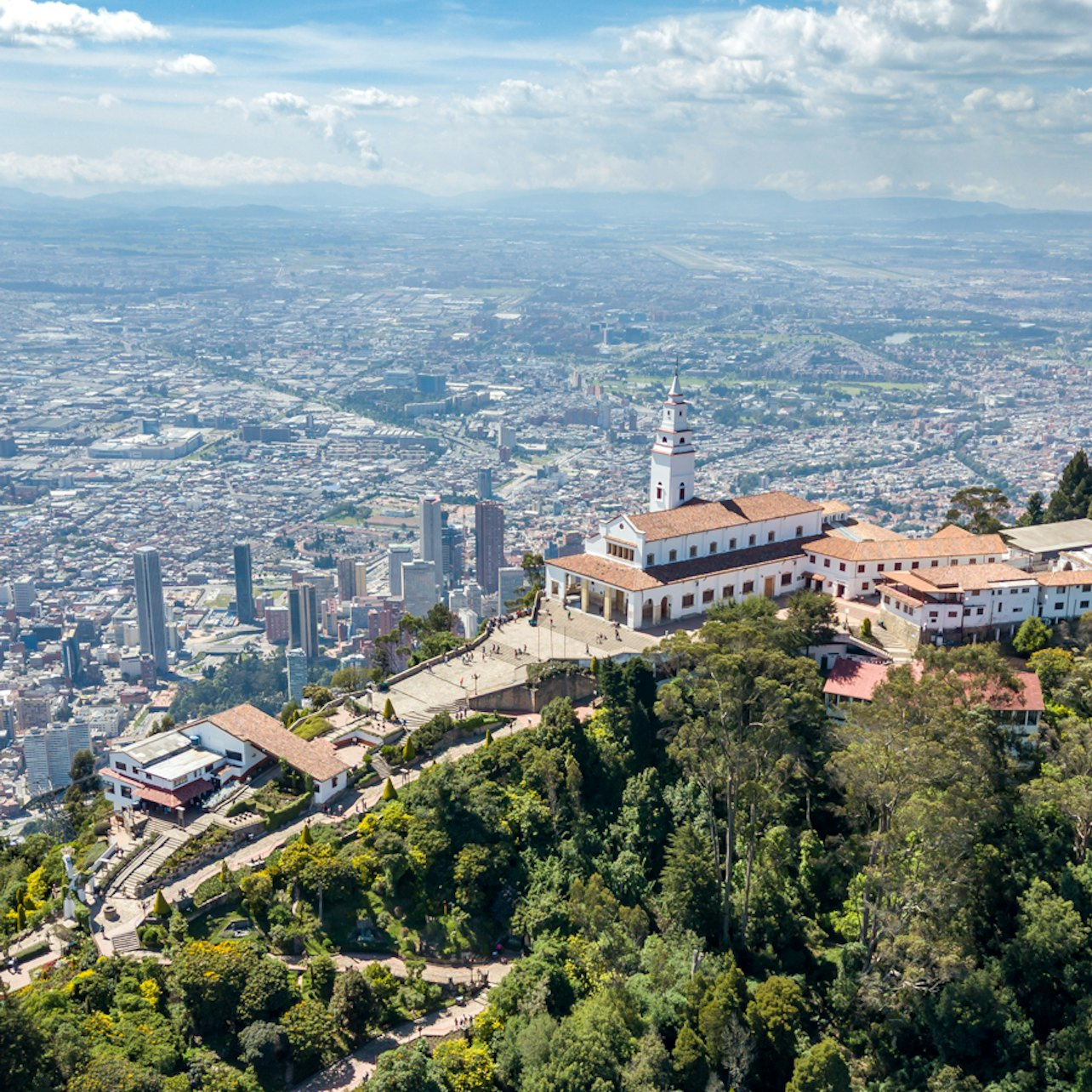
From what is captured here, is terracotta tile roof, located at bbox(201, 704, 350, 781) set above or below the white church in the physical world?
below

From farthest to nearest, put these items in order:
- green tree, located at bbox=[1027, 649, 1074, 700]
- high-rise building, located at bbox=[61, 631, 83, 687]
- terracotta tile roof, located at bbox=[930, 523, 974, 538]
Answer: high-rise building, located at bbox=[61, 631, 83, 687], terracotta tile roof, located at bbox=[930, 523, 974, 538], green tree, located at bbox=[1027, 649, 1074, 700]

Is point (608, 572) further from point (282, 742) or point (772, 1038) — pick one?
point (772, 1038)

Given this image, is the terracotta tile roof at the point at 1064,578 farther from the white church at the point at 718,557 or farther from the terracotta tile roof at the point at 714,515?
the terracotta tile roof at the point at 714,515

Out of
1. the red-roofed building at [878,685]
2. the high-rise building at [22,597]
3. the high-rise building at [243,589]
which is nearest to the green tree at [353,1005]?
the red-roofed building at [878,685]

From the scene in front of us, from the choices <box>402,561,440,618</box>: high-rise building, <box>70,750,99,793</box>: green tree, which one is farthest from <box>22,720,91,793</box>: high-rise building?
<box>402,561,440,618</box>: high-rise building

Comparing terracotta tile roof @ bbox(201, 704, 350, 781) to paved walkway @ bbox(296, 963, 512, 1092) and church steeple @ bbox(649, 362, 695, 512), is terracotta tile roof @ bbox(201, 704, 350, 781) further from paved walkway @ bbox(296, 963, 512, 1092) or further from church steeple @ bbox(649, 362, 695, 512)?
church steeple @ bbox(649, 362, 695, 512)

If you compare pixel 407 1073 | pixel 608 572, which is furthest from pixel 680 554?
pixel 407 1073

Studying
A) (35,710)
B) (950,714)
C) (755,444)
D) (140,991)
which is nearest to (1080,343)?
(755,444)

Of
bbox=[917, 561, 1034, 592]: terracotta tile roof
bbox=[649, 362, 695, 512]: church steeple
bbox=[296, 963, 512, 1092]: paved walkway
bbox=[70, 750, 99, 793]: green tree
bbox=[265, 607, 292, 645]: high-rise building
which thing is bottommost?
bbox=[265, 607, 292, 645]: high-rise building
